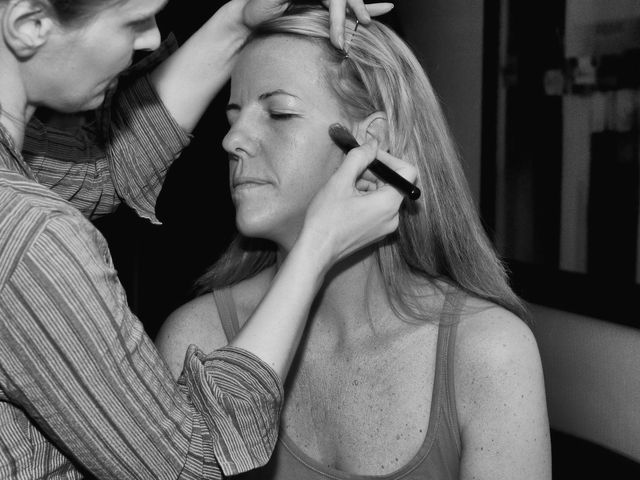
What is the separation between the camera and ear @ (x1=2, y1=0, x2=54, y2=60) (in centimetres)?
102

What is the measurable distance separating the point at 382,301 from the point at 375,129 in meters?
0.35

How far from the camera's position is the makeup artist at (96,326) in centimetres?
97

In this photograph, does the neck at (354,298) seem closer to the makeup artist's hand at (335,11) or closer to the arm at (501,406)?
the arm at (501,406)

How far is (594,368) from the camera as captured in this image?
8.23 ft

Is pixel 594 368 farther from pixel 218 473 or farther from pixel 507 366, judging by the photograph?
pixel 218 473

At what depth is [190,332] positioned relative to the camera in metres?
1.82

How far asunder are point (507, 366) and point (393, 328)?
0.86ft

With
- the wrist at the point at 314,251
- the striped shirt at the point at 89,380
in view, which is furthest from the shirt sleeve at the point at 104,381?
the wrist at the point at 314,251

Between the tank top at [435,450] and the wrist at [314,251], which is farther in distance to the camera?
the tank top at [435,450]

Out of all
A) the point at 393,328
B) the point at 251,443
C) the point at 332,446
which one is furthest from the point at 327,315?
the point at 251,443

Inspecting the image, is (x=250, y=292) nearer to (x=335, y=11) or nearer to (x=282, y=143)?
(x=282, y=143)

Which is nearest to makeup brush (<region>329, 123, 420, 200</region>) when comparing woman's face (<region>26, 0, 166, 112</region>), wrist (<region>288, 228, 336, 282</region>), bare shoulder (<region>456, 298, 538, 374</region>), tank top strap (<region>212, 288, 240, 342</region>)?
wrist (<region>288, 228, 336, 282</region>)

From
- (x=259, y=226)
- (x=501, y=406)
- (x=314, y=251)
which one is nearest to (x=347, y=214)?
(x=314, y=251)

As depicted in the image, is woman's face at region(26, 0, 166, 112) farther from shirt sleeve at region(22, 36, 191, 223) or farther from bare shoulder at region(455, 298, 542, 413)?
bare shoulder at region(455, 298, 542, 413)
